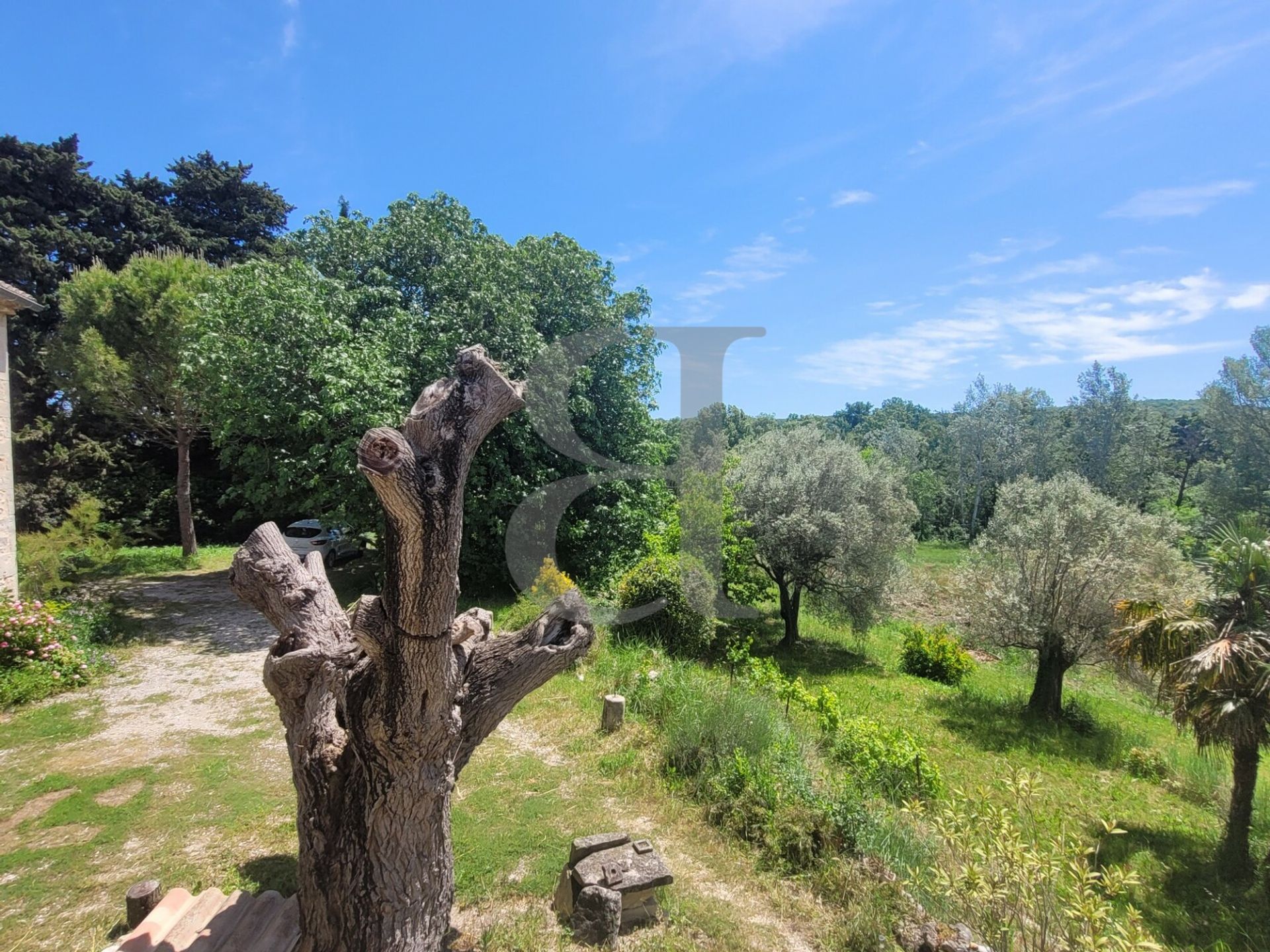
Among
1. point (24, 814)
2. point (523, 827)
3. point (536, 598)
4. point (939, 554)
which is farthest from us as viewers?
point (939, 554)

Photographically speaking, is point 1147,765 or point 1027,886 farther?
point 1147,765

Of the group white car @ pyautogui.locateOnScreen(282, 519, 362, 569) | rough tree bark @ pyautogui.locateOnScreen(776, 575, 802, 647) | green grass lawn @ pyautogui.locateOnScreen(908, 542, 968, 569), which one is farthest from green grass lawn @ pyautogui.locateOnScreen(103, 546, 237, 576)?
green grass lawn @ pyautogui.locateOnScreen(908, 542, 968, 569)

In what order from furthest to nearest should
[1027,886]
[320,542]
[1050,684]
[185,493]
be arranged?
[320,542] < [185,493] < [1050,684] < [1027,886]

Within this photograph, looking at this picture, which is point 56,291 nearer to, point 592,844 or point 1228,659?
point 592,844

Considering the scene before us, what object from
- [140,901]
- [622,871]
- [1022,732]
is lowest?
[1022,732]

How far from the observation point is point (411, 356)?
11094mm

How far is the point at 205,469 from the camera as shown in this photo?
1898 centimetres

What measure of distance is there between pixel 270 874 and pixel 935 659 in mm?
15031

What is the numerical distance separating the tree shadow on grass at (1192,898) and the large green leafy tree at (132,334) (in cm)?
1770

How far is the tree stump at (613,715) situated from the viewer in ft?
21.6

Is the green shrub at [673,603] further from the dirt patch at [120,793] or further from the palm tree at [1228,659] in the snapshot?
the dirt patch at [120,793]

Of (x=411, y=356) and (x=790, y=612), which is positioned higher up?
(x=411, y=356)

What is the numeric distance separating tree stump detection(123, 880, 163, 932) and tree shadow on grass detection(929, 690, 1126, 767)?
36.9 ft

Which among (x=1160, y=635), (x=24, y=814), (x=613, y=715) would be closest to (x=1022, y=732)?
(x=1160, y=635)
